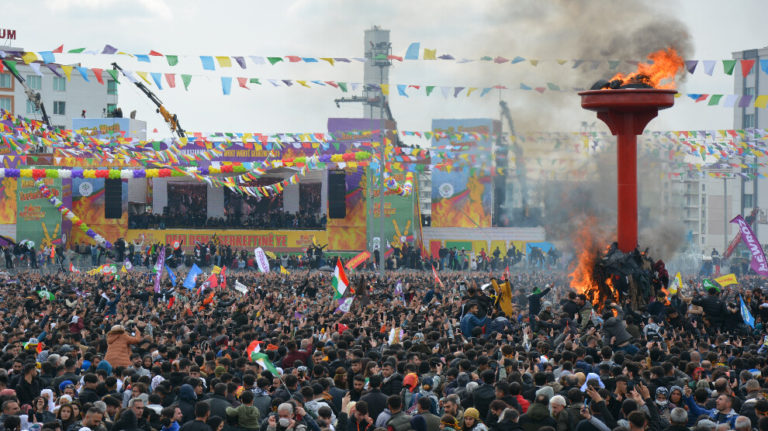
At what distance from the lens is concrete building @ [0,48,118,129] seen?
83750 millimetres

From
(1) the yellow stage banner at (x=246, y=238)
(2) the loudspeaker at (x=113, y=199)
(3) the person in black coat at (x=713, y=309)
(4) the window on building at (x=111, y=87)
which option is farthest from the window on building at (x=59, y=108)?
(3) the person in black coat at (x=713, y=309)

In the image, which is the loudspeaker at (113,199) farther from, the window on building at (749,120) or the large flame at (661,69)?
the window on building at (749,120)

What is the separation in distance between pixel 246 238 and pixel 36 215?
11155 millimetres

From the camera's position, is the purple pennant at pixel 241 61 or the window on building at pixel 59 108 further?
the window on building at pixel 59 108

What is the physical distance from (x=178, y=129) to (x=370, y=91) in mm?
31363

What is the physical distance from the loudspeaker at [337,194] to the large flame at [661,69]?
2763 cm

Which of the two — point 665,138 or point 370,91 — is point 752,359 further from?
point 370,91

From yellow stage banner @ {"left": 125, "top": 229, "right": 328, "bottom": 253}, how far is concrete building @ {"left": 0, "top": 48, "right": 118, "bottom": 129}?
109ft

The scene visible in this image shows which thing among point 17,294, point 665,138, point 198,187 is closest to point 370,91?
point 198,187

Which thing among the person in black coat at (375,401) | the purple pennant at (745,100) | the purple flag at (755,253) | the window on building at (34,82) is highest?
the window on building at (34,82)

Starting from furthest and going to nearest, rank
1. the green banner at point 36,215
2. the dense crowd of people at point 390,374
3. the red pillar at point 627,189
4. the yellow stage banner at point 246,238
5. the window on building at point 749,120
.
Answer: the window on building at point 749,120, the green banner at point 36,215, the yellow stage banner at point 246,238, the red pillar at point 627,189, the dense crowd of people at point 390,374

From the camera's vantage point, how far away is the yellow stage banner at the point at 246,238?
54219 mm

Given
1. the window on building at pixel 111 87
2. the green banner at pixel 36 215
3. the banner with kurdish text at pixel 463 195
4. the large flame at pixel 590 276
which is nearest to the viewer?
the large flame at pixel 590 276

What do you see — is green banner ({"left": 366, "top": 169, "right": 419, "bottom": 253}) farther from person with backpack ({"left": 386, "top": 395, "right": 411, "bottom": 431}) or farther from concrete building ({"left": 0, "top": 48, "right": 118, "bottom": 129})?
person with backpack ({"left": 386, "top": 395, "right": 411, "bottom": 431})
